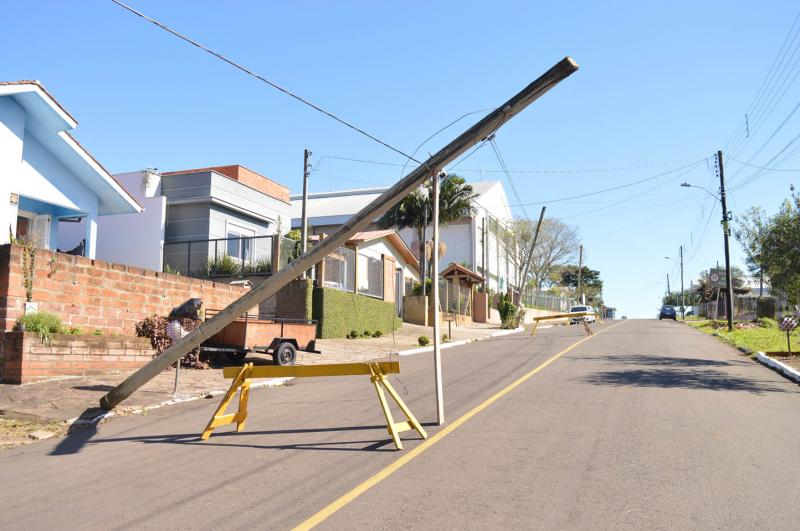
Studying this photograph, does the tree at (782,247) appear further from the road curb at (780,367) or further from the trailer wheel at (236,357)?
the trailer wheel at (236,357)

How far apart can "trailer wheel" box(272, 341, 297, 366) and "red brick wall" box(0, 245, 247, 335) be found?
8.99ft

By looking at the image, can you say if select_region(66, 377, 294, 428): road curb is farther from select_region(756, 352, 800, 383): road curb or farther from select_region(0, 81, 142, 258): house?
select_region(756, 352, 800, 383): road curb

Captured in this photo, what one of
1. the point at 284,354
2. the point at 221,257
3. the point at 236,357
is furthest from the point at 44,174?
the point at 221,257

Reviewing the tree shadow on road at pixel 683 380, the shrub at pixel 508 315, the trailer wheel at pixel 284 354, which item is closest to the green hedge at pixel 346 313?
the trailer wheel at pixel 284 354

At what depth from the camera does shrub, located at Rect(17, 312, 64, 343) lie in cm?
1181

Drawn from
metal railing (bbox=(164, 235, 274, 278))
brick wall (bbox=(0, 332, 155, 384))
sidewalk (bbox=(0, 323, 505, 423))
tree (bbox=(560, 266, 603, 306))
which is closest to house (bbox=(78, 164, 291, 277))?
metal railing (bbox=(164, 235, 274, 278))

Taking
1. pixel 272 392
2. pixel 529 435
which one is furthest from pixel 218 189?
pixel 529 435

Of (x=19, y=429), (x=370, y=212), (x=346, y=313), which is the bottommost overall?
(x=19, y=429)

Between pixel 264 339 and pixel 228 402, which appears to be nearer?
pixel 228 402

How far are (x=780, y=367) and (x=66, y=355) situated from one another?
15.2m

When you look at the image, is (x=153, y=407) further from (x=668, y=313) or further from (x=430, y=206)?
(x=668, y=313)

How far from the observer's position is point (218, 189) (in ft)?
91.2

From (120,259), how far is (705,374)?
74.9 ft

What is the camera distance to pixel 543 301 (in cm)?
7481
